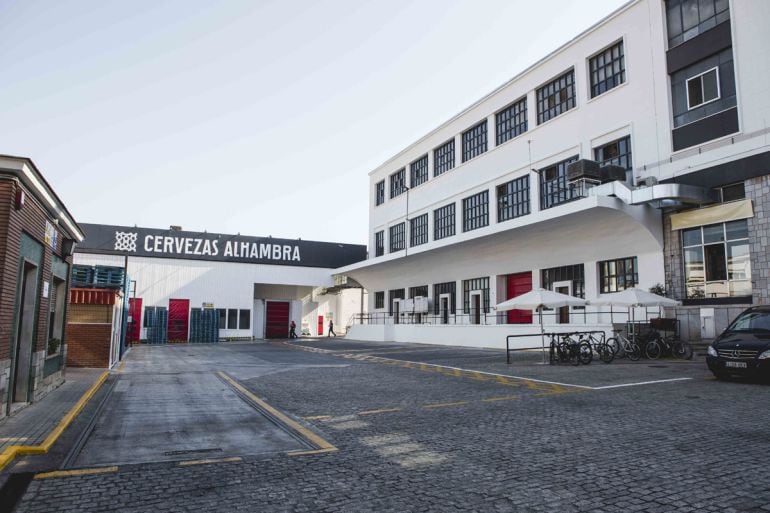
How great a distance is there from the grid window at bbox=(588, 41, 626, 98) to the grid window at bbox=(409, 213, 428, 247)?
54.7 feet

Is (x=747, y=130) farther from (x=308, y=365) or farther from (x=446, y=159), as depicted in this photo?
(x=446, y=159)

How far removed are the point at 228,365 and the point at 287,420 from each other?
35.1 feet

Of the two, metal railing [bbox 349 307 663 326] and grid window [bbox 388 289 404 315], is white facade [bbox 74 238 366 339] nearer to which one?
metal railing [bbox 349 307 663 326]

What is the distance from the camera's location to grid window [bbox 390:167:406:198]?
4328 centimetres

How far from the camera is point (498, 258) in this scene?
95.2 ft

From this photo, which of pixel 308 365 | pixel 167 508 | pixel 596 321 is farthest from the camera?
pixel 596 321

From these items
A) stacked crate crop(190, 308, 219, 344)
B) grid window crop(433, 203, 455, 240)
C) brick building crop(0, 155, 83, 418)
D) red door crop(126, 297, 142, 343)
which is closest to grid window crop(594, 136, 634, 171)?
grid window crop(433, 203, 455, 240)

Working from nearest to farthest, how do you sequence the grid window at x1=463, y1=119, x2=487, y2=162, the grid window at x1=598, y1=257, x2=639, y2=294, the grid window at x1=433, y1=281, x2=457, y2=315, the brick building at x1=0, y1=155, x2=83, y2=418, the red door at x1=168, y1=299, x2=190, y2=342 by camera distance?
the brick building at x1=0, y1=155, x2=83, y2=418 < the grid window at x1=598, y1=257, x2=639, y2=294 < the grid window at x1=463, y1=119, x2=487, y2=162 < the grid window at x1=433, y1=281, x2=457, y2=315 < the red door at x1=168, y1=299, x2=190, y2=342

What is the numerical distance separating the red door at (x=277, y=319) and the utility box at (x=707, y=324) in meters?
33.8

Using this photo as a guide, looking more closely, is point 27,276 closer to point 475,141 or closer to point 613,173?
point 613,173

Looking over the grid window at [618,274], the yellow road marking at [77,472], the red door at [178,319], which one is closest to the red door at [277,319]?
the red door at [178,319]

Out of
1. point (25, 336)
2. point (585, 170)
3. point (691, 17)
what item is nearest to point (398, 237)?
point (585, 170)

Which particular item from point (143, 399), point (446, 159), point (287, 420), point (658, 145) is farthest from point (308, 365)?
point (446, 159)

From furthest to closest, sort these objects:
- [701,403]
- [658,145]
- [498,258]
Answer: [498,258] < [658,145] < [701,403]
